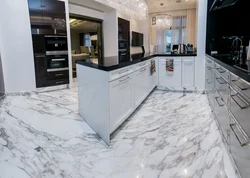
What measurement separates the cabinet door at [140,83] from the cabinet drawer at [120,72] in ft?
0.94

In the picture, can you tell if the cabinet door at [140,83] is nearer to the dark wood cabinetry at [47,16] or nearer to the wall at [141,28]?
the dark wood cabinetry at [47,16]

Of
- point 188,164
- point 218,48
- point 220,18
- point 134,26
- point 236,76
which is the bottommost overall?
point 188,164

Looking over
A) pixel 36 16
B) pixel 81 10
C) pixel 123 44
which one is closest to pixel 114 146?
pixel 36 16

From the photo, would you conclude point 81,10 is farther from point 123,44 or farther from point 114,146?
point 114,146

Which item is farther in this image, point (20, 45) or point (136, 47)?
point (136, 47)

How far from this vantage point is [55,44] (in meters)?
4.56

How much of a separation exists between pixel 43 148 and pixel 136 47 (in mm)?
7195

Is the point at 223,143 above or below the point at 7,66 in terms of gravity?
below

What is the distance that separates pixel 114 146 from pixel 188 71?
300 centimetres

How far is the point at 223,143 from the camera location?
210 cm

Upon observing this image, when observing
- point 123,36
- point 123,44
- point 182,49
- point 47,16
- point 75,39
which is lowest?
point 182,49

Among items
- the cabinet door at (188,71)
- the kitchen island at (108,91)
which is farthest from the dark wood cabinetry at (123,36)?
the kitchen island at (108,91)

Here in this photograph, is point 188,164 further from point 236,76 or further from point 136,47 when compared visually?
point 136,47

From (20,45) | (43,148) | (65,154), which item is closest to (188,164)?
(65,154)
